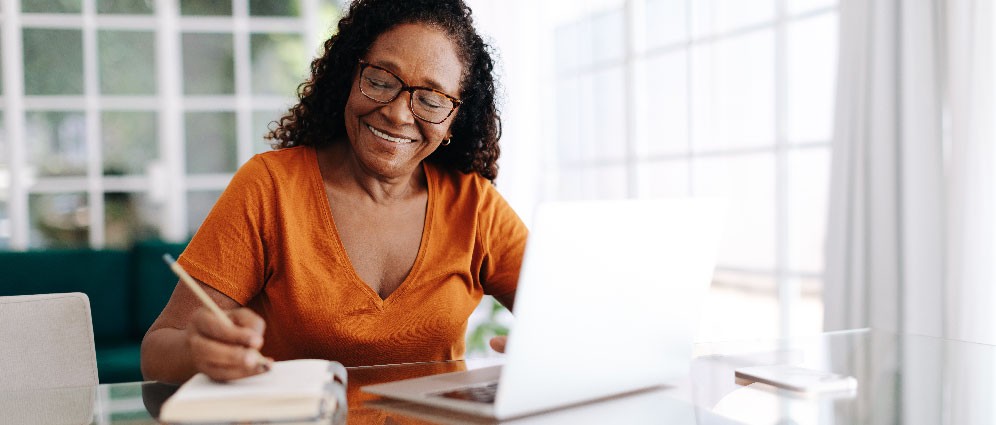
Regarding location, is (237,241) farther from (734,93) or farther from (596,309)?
(734,93)

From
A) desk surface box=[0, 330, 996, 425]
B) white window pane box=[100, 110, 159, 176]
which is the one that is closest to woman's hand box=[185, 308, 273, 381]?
desk surface box=[0, 330, 996, 425]

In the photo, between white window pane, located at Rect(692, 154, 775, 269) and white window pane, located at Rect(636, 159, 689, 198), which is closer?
white window pane, located at Rect(692, 154, 775, 269)

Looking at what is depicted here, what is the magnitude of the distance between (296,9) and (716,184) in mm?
2429

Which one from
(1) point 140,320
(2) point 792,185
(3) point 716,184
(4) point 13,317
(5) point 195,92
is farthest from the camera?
(5) point 195,92

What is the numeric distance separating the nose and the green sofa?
2770mm

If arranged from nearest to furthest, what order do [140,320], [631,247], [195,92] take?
[631,247]
[140,320]
[195,92]

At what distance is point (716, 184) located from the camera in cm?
351

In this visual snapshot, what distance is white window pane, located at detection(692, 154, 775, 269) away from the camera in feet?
10.7

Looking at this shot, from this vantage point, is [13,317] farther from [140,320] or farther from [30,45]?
[30,45]

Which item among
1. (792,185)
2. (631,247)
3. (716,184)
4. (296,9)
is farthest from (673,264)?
(296,9)

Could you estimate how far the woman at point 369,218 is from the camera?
1582mm

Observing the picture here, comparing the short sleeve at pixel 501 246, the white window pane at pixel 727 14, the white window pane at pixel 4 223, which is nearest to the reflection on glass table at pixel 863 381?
the short sleeve at pixel 501 246

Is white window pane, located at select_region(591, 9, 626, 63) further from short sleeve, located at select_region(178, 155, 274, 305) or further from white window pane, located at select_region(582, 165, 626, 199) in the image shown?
short sleeve, located at select_region(178, 155, 274, 305)

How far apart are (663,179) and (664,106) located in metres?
0.33
